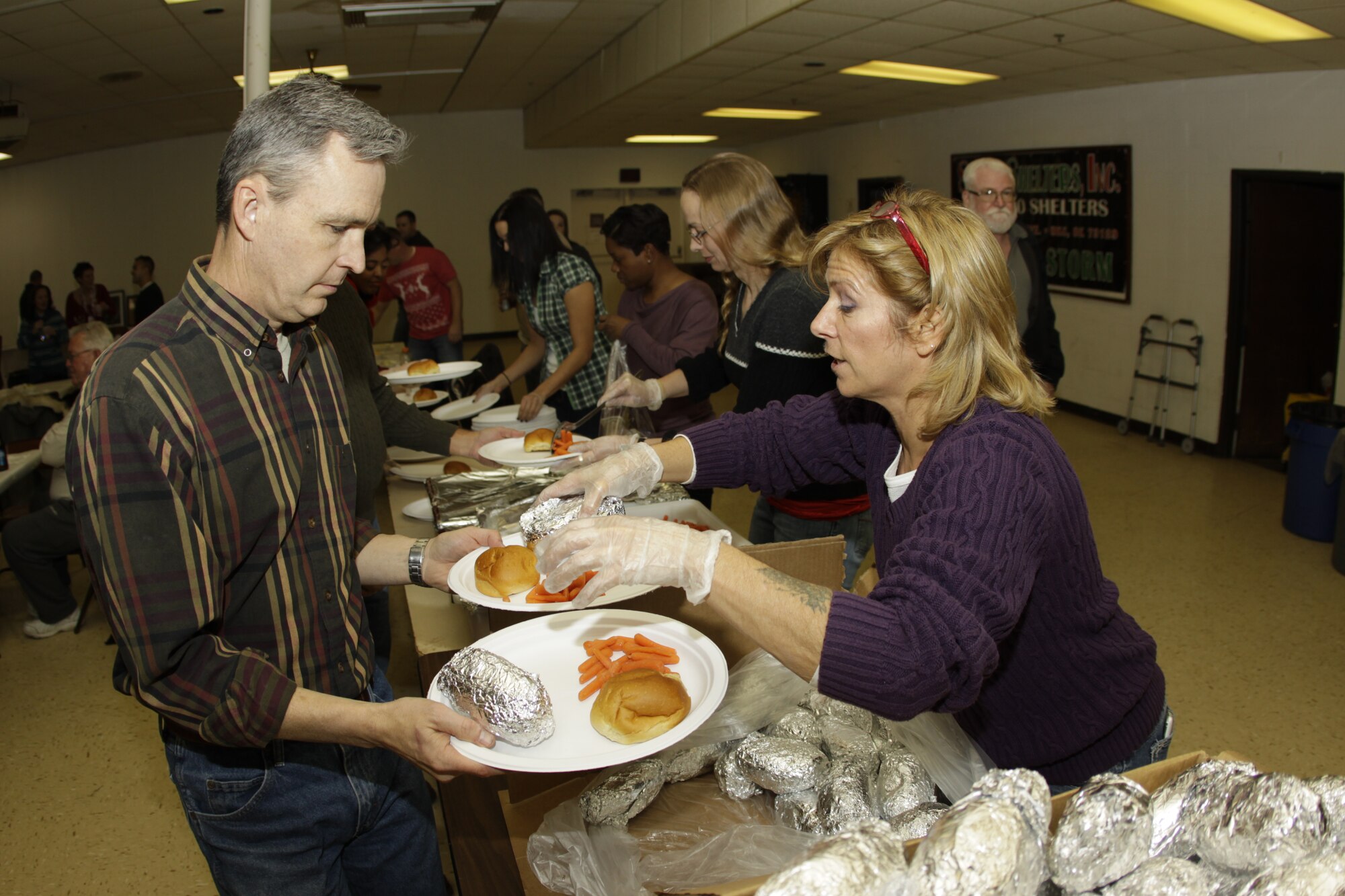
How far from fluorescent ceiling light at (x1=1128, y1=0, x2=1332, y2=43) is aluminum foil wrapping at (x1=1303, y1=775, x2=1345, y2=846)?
424 cm

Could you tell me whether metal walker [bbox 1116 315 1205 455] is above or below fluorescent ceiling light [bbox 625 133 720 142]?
below

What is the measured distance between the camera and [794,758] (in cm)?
135

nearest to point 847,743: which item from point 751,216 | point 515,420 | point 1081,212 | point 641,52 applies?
point 751,216

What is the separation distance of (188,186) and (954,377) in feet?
45.8

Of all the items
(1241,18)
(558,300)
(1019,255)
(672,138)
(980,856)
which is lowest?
(980,856)

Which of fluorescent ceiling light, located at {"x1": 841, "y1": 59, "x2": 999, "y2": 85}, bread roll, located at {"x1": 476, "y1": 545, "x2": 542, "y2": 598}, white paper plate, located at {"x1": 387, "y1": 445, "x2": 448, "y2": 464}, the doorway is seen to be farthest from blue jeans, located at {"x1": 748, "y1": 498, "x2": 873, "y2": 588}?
fluorescent ceiling light, located at {"x1": 841, "y1": 59, "x2": 999, "y2": 85}

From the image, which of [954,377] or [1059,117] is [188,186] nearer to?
[1059,117]

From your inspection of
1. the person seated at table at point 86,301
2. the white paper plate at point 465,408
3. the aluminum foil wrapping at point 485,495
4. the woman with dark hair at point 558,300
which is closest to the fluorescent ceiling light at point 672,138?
the person seated at table at point 86,301

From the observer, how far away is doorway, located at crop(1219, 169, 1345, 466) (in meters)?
6.15

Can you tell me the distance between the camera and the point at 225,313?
1.24 metres

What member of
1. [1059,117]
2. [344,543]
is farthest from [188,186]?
[344,543]

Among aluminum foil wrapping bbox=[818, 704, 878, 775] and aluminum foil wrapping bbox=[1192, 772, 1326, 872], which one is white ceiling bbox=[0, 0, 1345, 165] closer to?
aluminum foil wrapping bbox=[818, 704, 878, 775]

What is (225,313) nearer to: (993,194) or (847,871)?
(847,871)

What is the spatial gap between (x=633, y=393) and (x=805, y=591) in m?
1.88
